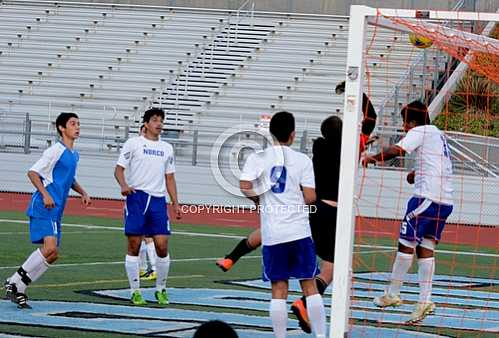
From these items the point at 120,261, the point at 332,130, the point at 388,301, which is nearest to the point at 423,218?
the point at 388,301

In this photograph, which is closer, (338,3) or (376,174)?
(376,174)

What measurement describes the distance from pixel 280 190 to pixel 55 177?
3.35m

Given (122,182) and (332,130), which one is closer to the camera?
(332,130)

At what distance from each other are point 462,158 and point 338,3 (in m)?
12.9

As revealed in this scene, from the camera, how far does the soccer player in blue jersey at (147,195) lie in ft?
39.4

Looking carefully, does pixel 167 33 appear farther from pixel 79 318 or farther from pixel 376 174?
pixel 79 318

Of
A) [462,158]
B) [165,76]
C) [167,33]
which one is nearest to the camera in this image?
[462,158]

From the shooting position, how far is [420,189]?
1174 cm

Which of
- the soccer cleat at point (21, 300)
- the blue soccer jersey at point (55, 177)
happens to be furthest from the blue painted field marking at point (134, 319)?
the blue soccer jersey at point (55, 177)

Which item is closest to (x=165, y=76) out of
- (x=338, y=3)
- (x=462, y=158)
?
(x=338, y=3)

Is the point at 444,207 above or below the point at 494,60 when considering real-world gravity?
below

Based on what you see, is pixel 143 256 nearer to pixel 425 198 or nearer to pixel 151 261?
pixel 151 261

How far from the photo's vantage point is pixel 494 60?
11.3 metres

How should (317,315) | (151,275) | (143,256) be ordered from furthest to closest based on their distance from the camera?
1. (143,256)
2. (151,275)
3. (317,315)
